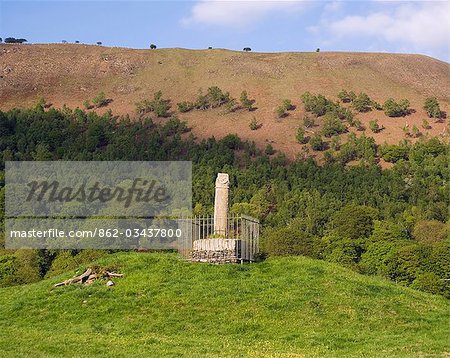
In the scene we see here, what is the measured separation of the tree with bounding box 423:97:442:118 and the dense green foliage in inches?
553

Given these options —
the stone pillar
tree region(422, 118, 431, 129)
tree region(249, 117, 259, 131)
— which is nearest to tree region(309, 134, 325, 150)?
tree region(249, 117, 259, 131)

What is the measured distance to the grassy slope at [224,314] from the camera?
22781 millimetres

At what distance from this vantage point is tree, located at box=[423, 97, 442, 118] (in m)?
123

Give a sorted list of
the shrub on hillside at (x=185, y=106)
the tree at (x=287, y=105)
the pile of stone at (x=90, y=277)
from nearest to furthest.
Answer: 1. the pile of stone at (x=90, y=277)
2. the tree at (x=287, y=105)
3. the shrub on hillside at (x=185, y=106)

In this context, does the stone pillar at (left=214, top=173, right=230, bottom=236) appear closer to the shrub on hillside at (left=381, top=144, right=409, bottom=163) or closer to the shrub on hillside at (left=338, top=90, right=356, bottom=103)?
the shrub on hillside at (left=381, top=144, right=409, bottom=163)

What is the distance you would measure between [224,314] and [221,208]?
8.09 metres

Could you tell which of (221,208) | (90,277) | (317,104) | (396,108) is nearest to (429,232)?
(221,208)

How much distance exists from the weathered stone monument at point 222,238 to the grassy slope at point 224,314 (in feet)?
3.35

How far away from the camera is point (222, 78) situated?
481ft

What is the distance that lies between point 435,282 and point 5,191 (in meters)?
44.2

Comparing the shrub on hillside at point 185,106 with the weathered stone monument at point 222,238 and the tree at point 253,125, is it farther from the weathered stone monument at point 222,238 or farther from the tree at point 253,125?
the weathered stone monument at point 222,238

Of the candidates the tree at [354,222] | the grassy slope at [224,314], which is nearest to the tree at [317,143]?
the tree at [354,222]

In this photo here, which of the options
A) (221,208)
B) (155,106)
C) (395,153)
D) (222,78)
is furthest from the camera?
(222,78)

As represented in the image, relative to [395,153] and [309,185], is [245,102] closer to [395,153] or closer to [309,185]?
[395,153]
